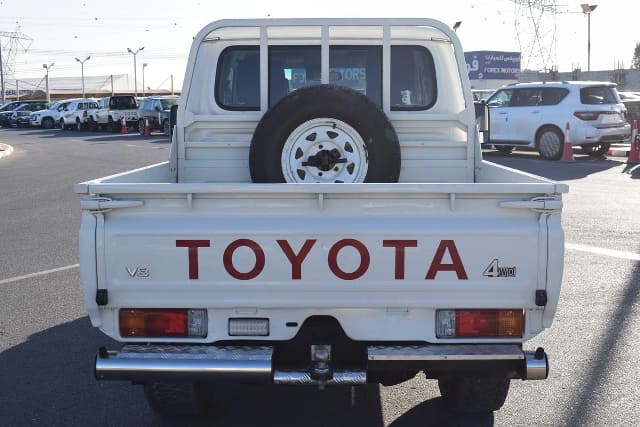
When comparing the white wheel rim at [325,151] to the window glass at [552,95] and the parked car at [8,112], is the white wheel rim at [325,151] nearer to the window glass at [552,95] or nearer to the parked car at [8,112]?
the window glass at [552,95]

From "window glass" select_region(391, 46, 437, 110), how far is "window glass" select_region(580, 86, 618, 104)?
45.3ft

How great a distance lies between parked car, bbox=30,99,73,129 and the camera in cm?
4712

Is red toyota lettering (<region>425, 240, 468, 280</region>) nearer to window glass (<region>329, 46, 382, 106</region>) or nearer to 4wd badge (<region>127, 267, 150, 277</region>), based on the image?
4wd badge (<region>127, 267, 150, 277</region>)

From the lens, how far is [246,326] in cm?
383

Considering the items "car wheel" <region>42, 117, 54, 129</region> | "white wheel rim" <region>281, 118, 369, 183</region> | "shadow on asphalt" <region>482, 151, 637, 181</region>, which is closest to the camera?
"white wheel rim" <region>281, 118, 369, 183</region>

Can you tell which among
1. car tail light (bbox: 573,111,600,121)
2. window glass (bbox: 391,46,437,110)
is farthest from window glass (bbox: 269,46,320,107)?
car tail light (bbox: 573,111,600,121)

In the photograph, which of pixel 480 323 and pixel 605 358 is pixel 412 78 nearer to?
pixel 605 358

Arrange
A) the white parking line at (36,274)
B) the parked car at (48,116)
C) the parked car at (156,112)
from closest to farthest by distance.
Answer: the white parking line at (36,274) → the parked car at (156,112) → the parked car at (48,116)

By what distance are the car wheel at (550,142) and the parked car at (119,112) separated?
25.5m

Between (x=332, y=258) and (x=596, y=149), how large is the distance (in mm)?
17679

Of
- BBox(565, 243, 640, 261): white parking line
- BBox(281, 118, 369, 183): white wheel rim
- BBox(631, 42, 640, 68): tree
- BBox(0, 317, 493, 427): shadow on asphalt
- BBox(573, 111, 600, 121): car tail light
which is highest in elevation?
BBox(631, 42, 640, 68): tree

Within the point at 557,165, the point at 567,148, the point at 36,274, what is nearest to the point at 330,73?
the point at 36,274

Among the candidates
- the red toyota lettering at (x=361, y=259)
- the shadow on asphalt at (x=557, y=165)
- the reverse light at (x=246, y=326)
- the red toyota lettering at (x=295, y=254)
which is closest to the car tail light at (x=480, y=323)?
the red toyota lettering at (x=361, y=259)

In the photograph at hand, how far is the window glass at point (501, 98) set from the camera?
20.8m
